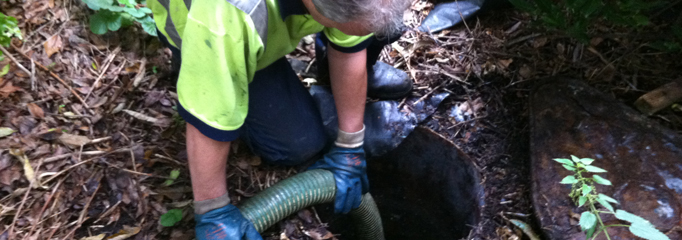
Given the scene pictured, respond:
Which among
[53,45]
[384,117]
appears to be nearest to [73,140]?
[53,45]

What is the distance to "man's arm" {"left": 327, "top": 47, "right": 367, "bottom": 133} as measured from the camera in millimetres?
1736

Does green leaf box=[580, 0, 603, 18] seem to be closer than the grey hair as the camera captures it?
No

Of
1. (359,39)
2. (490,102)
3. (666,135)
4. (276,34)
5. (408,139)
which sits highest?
(276,34)

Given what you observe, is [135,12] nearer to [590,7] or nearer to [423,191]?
[423,191]

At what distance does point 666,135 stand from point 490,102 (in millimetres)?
695

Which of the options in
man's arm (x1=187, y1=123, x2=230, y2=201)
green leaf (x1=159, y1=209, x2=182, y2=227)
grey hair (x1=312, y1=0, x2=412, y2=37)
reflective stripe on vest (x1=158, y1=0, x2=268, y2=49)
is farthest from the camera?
green leaf (x1=159, y1=209, x2=182, y2=227)

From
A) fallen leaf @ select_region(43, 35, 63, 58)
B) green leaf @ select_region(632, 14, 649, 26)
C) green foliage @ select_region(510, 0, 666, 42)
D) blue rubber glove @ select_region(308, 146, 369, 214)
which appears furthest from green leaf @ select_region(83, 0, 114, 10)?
green leaf @ select_region(632, 14, 649, 26)

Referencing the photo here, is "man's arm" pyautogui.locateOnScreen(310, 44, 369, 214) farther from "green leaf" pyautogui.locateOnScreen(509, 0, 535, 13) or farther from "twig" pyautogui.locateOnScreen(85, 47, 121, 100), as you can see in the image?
"twig" pyautogui.locateOnScreen(85, 47, 121, 100)

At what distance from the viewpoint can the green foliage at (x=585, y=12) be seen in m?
1.73

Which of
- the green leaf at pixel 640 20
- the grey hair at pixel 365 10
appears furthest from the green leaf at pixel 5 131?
the green leaf at pixel 640 20

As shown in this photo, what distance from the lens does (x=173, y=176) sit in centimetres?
171

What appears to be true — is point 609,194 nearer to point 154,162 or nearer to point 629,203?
point 629,203

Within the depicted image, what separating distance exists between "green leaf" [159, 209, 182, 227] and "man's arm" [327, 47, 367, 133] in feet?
2.46

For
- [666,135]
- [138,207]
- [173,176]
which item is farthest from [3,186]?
[666,135]
